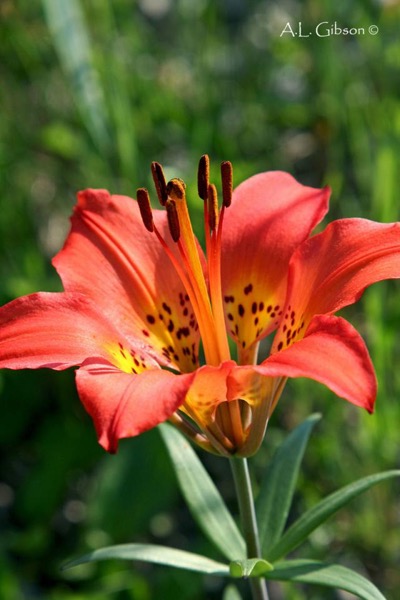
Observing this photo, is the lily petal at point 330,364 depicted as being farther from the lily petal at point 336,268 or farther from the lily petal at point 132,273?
the lily petal at point 132,273

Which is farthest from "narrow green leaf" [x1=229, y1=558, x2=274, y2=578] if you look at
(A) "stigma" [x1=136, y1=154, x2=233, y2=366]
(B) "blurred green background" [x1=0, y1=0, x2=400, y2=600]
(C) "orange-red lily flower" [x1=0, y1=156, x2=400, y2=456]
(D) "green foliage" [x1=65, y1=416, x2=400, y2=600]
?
(B) "blurred green background" [x1=0, y1=0, x2=400, y2=600]

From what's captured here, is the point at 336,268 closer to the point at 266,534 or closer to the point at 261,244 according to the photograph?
the point at 261,244

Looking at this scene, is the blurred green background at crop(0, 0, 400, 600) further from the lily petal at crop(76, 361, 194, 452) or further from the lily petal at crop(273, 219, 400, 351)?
the lily petal at crop(76, 361, 194, 452)

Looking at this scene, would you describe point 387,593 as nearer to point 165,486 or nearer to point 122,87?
point 165,486

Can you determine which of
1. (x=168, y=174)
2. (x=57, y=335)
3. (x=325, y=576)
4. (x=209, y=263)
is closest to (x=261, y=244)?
(x=209, y=263)

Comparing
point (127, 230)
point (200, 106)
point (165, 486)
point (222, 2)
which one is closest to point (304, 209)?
point (127, 230)

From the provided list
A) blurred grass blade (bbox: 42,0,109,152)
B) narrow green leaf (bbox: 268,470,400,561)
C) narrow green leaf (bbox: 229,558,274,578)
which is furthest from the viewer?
blurred grass blade (bbox: 42,0,109,152)
